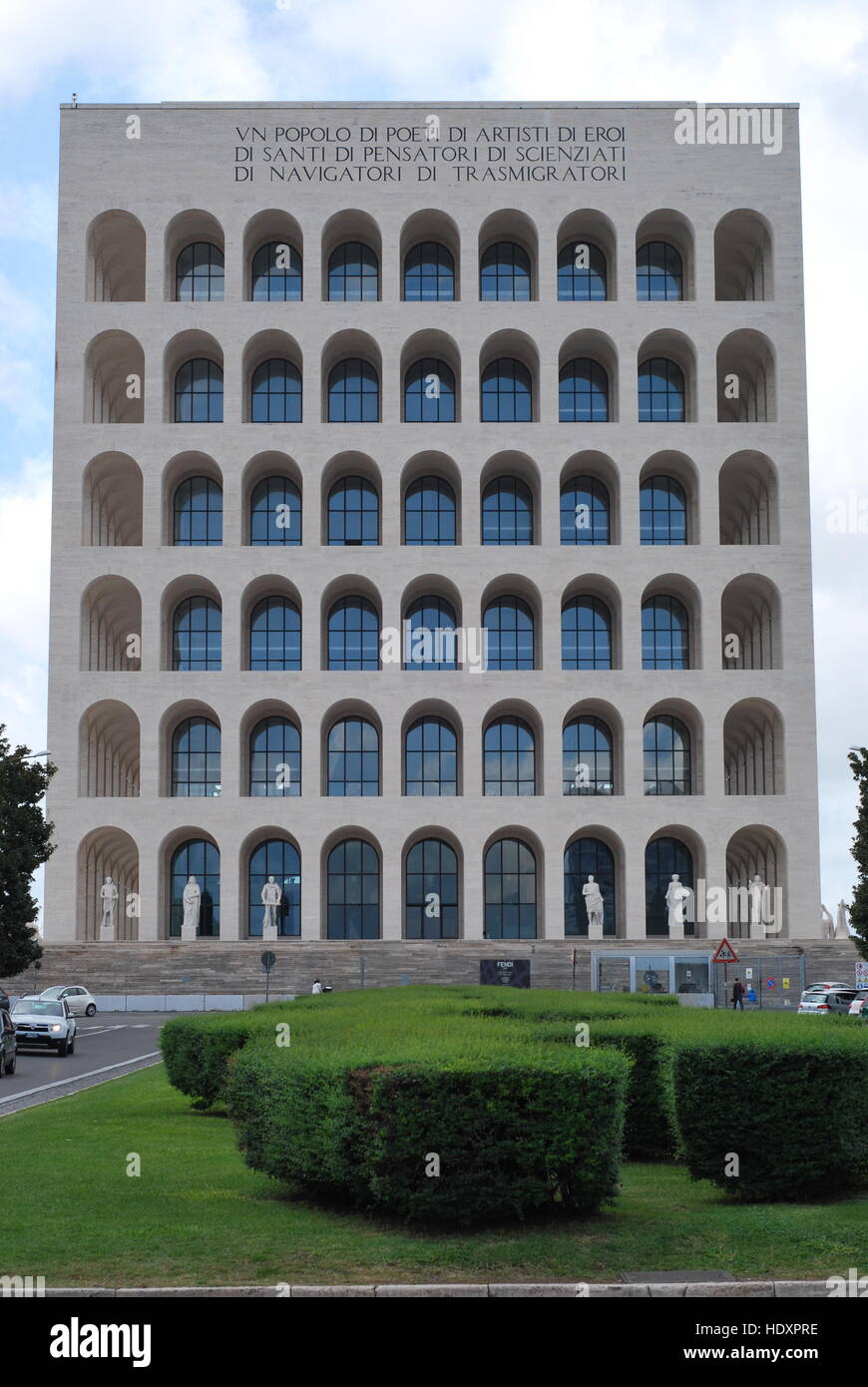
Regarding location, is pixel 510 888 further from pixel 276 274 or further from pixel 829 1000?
pixel 276 274

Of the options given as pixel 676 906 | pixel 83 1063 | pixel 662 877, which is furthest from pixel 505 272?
pixel 83 1063

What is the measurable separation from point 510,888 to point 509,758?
550 centimetres

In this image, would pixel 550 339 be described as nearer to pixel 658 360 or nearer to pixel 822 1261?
pixel 658 360

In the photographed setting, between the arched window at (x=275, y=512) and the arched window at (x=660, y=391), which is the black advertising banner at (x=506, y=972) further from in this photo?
the arched window at (x=660, y=391)

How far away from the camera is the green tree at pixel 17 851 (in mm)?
45500

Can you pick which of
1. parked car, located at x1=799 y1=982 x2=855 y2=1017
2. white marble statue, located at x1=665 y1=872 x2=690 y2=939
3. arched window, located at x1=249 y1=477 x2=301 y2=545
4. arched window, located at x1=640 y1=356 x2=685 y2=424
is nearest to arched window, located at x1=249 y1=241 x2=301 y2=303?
arched window, located at x1=249 y1=477 x2=301 y2=545

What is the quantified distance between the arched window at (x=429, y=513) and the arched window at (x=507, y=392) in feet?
12.2

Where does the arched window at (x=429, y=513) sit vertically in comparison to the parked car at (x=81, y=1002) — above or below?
above

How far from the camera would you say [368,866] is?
66.9m

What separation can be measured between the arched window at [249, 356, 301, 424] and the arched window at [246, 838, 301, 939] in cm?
1849

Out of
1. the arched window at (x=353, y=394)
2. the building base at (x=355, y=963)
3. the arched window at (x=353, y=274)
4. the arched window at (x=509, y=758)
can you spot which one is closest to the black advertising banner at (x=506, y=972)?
the building base at (x=355, y=963)

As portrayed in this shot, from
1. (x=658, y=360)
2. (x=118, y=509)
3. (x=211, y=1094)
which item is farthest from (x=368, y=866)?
(x=211, y=1094)

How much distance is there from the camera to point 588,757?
67.2 metres

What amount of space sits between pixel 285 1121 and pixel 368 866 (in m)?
54.8
